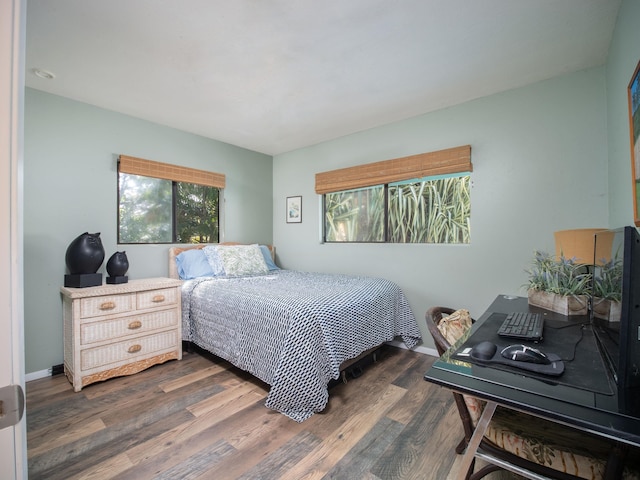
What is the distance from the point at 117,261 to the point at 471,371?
2.86m

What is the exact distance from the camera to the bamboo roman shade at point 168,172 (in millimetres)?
2869

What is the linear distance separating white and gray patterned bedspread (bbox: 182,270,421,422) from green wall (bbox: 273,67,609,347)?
0.47 m

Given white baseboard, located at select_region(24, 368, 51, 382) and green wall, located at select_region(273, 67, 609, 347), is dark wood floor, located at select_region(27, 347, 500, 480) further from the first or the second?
green wall, located at select_region(273, 67, 609, 347)

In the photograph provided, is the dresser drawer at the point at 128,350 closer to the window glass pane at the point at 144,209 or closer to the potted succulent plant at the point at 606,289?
the window glass pane at the point at 144,209

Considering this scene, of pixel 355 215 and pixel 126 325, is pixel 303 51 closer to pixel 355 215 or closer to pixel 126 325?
pixel 355 215

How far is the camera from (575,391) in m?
0.72

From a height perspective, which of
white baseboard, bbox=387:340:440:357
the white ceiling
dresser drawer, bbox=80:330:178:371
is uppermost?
the white ceiling

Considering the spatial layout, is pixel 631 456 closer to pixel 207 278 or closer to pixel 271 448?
pixel 271 448

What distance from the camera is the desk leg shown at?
34.2 inches

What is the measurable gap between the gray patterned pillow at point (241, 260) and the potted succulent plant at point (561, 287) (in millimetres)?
2713

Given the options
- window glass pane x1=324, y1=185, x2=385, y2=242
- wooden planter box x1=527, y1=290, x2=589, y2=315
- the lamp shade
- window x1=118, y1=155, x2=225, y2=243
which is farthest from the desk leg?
window x1=118, y1=155, x2=225, y2=243

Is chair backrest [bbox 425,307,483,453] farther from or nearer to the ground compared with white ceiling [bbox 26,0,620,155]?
nearer to the ground

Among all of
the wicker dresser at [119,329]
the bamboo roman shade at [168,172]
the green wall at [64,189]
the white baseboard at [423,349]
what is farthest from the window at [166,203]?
the white baseboard at [423,349]

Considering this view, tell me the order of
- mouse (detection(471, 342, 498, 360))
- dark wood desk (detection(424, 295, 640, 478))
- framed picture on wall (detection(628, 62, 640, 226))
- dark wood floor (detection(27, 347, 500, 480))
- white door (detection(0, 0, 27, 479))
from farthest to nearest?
dark wood floor (detection(27, 347, 500, 480)) < framed picture on wall (detection(628, 62, 640, 226)) < mouse (detection(471, 342, 498, 360)) < dark wood desk (detection(424, 295, 640, 478)) < white door (detection(0, 0, 27, 479))
